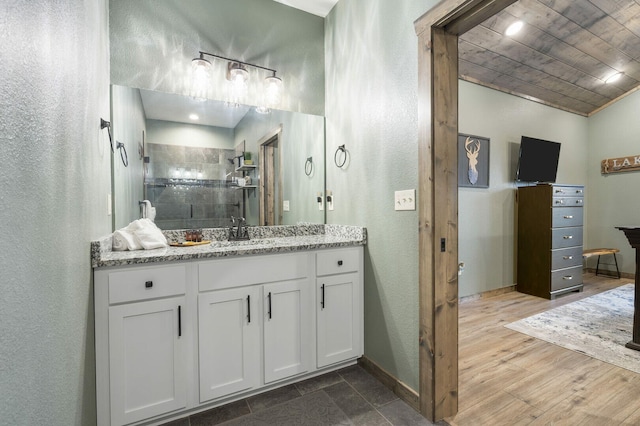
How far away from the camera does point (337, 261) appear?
77.9 inches

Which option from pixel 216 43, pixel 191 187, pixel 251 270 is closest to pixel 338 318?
pixel 251 270

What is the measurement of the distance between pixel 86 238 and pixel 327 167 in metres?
1.73

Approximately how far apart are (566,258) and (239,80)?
426cm

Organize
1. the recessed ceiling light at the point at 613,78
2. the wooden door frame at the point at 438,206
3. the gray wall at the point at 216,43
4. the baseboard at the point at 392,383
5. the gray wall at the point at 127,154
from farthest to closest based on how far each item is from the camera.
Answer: the recessed ceiling light at the point at 613,78 → the gray wall at the point at 216,43 → the gray wall at the point at 127,154 → the baseboard at the point at 392,383 → the wooden door frame at the point at 438,206

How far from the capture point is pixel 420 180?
1.60 m

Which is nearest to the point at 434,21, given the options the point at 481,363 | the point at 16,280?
the point at 16,280

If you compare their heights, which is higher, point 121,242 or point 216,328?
point 121,242

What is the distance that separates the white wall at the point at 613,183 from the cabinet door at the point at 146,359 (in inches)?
241

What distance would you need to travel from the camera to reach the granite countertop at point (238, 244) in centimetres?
139

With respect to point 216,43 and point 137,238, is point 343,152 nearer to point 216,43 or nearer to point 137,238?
point 216,43

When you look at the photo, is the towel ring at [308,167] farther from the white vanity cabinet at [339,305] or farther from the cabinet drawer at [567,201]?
the cabinet drawer at [567,201]

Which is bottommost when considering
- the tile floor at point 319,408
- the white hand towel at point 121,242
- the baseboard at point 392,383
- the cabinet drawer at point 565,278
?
the tile floor at point 319,408

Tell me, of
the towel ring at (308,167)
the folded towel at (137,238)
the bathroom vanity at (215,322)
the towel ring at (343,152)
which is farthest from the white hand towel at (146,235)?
the towel ring at (343,152)

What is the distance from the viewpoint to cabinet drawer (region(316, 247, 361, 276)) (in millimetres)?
1915
